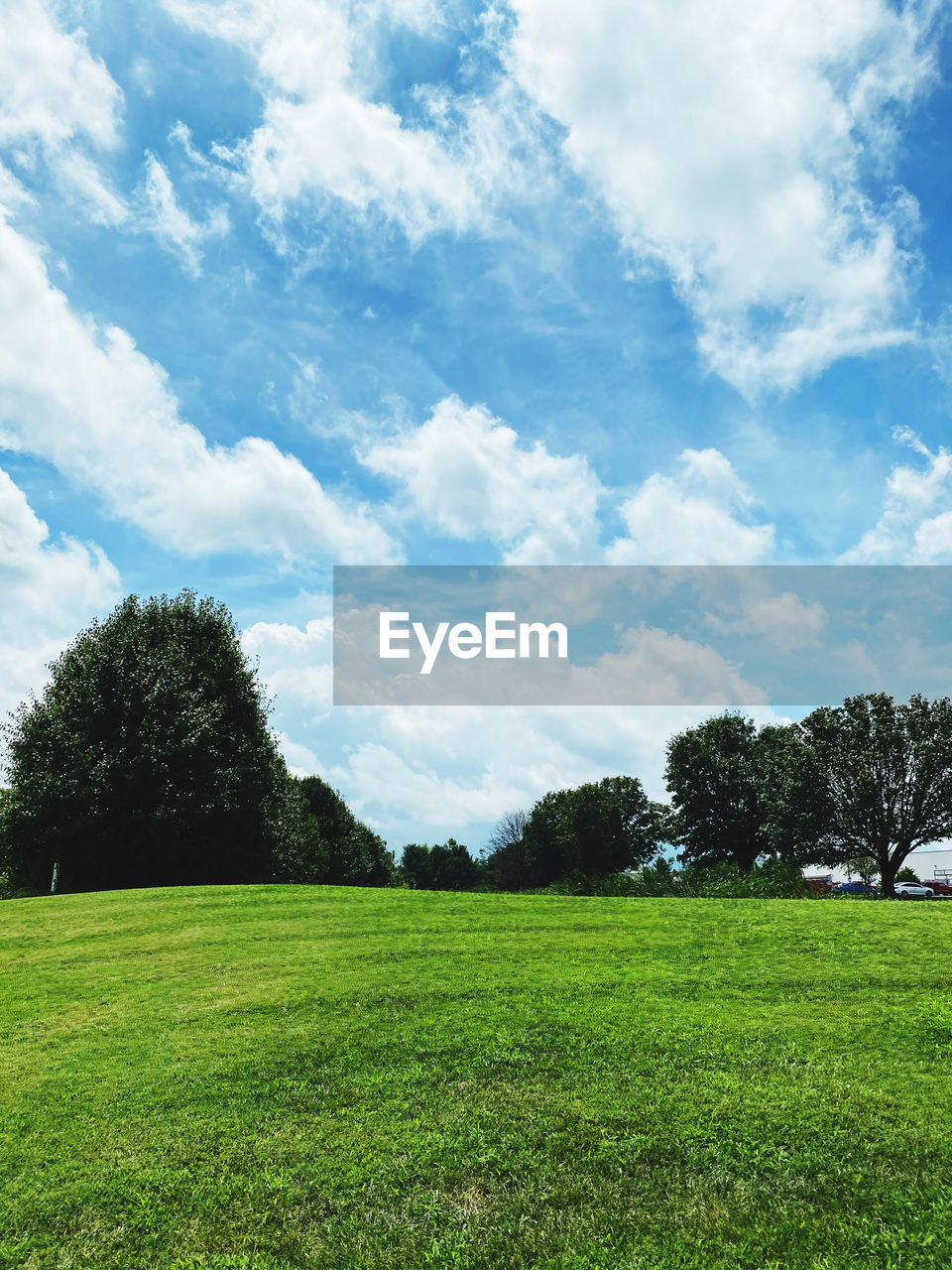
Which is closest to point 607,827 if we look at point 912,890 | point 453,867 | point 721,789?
point 721,789

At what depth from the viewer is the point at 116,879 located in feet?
110

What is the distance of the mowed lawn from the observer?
Result: 248 inches

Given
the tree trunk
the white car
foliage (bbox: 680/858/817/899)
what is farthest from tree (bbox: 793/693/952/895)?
foliage (bbox: 680/858/817/899)

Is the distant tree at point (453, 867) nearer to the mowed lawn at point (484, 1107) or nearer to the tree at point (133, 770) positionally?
the tree at point (133, 770)

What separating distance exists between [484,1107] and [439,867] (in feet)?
427

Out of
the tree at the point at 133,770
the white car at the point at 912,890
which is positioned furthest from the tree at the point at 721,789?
the tree at the point at 133,770

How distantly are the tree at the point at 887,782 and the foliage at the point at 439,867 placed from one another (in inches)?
3367

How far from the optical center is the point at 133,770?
3203 centimetres

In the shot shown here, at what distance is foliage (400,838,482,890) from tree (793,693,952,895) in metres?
85.5

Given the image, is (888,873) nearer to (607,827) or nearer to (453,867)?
(607,827)

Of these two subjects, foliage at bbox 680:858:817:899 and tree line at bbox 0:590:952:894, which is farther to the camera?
tree line at bbox 0:590:952:894

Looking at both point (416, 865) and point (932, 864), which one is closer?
point (932, 864)

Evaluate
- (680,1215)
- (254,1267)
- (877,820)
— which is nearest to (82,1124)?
(254,1267)

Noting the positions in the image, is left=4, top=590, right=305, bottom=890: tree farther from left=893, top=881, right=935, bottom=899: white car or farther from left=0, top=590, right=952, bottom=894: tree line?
left=893, top=881, right=935, bottom=899: white car
